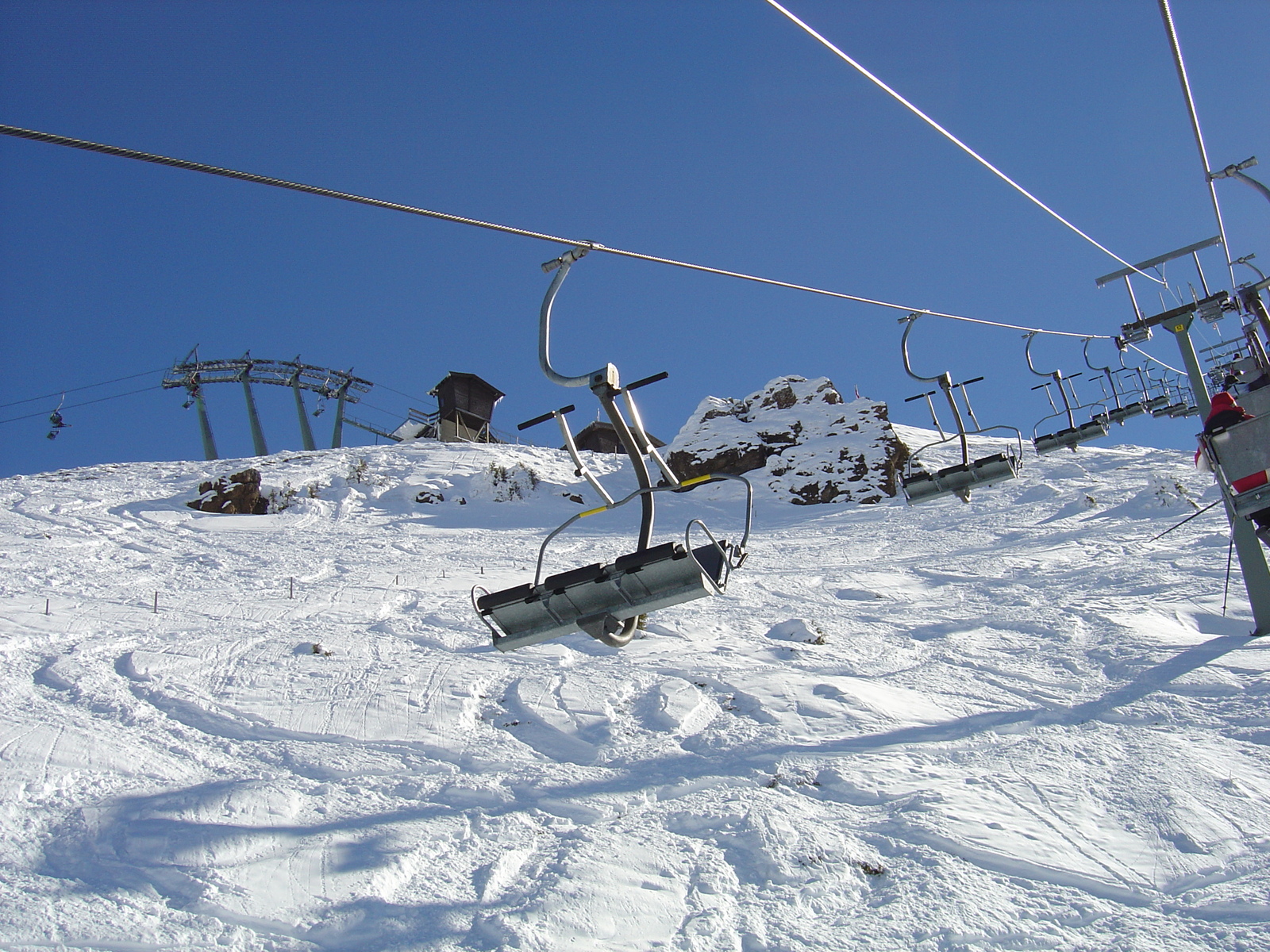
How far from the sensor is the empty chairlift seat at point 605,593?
455 centimetres

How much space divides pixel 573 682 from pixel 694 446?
22.3 metres

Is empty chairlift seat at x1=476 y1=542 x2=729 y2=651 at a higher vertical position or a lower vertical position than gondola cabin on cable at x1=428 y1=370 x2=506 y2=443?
lower

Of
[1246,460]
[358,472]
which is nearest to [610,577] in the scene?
[1246,460]

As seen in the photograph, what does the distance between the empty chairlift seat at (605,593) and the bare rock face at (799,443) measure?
20.9m

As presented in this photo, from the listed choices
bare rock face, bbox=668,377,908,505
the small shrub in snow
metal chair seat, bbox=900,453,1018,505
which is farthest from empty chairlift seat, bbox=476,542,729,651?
the small shrub in snow

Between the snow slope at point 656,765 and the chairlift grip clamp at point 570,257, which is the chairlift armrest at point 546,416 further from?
the snow slope at point 656,765

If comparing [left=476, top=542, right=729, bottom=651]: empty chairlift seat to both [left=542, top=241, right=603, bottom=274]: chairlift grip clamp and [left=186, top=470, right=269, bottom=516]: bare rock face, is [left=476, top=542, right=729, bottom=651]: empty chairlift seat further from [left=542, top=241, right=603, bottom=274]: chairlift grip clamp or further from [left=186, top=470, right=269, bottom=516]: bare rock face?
[left=186, top=470, right=269, bottom=516]: bare rock face

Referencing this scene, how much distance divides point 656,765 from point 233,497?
65.1 feet

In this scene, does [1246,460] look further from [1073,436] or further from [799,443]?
[799,443]

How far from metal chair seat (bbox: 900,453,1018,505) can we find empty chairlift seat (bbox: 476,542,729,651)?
19.6 feet

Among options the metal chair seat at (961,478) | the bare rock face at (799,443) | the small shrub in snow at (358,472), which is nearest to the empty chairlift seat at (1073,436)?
the metal chair seat at (961,478)

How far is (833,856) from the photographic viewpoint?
575 cm

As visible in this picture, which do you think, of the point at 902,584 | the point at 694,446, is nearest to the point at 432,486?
the point at 694,446

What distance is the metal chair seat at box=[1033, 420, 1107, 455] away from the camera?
46.1ft
